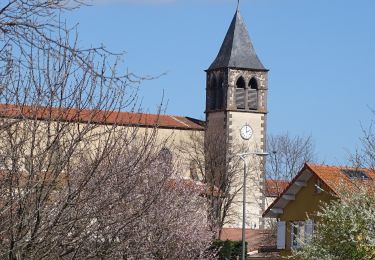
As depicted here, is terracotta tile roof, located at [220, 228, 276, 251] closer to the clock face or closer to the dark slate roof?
the clock face

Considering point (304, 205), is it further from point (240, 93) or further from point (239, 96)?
point (240, 93)

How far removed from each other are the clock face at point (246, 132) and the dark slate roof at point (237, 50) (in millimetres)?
5565

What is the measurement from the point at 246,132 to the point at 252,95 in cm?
441

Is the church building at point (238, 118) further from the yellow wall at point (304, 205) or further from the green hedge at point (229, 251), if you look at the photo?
the yellow wall at point (304, 205)

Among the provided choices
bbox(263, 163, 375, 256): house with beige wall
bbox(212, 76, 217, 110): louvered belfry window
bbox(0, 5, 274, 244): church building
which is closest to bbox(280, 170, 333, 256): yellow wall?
bbox(263, 163, 375, 256): house with beige wall

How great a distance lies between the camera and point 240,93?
299 ft

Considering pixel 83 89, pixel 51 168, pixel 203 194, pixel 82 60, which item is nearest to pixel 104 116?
pixel 83 89

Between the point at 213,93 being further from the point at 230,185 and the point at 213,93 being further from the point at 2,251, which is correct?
the point at 2,251

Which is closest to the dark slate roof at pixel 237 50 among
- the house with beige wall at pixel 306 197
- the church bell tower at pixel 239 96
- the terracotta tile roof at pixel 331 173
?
the church bell tower at pixel 239 96

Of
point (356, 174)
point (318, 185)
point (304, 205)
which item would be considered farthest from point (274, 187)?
point (356, 174)

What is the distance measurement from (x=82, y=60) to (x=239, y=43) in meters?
84.0

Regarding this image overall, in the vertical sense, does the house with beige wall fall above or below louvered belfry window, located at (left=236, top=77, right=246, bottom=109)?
below

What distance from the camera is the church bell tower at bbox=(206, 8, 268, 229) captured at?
86.9 metres

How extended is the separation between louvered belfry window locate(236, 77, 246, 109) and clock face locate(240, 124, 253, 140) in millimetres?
2383
